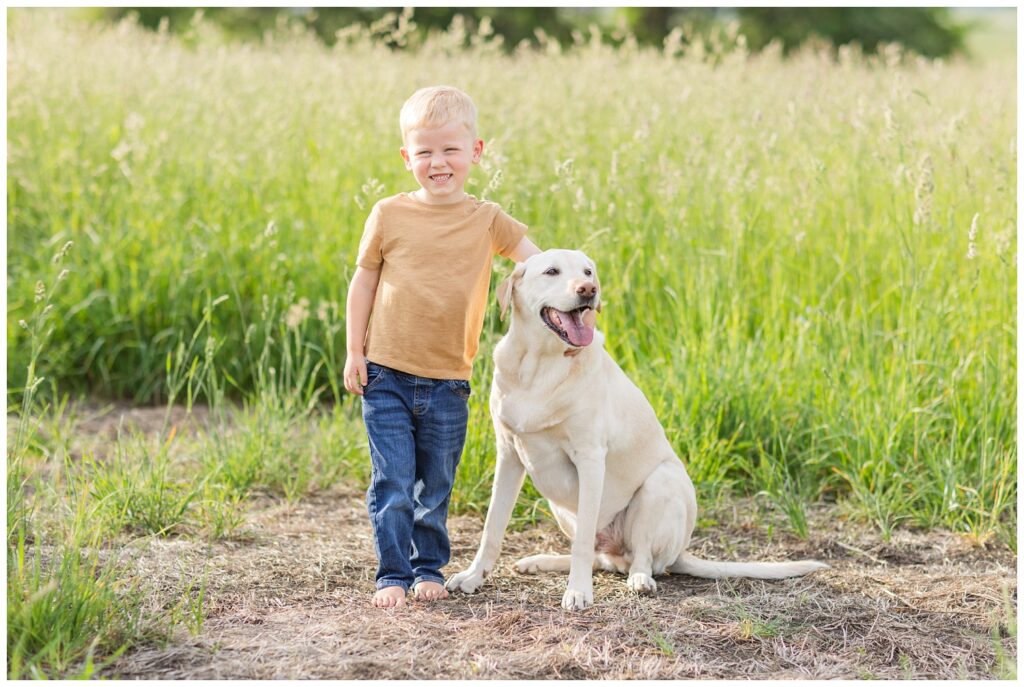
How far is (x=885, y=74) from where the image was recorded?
7.42m

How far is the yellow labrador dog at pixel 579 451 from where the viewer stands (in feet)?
9.85

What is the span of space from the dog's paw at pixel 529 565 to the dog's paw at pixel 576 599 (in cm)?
35

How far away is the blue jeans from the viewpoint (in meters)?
3.13

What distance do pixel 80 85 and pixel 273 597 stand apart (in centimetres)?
462

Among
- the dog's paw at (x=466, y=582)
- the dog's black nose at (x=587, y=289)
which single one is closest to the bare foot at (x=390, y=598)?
the dog's paw at (x=466, y=582)

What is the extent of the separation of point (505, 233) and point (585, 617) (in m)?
1.13

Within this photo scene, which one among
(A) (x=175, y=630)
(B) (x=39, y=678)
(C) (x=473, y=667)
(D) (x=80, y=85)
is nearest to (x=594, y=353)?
(C) (x=473, y=667)

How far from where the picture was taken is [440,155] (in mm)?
3033

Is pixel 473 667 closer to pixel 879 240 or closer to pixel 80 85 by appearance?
pixel 879 240

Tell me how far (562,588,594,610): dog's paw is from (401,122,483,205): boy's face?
1206 millimetres

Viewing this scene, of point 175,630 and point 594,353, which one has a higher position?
point 594,353

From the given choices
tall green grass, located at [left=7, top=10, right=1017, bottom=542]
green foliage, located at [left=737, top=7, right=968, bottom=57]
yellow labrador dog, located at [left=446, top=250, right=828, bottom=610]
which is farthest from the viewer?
green foliage, located at [left=737, top=7, right=968, bottom=57]

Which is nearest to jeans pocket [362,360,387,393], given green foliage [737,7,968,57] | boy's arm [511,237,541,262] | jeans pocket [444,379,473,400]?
jeans pocket [444,379,473,400]

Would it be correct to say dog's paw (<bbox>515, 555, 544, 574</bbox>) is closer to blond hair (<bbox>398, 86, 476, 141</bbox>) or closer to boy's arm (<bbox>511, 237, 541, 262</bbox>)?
boy's arm (<bbox>511, 237, 541, 262</bbox>)
